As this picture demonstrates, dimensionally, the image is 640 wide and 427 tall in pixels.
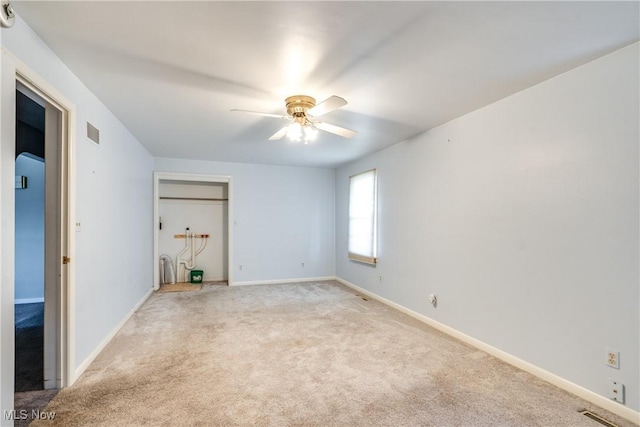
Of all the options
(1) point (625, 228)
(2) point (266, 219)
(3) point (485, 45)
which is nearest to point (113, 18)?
(3) point (485, 45)

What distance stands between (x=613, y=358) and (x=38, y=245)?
6871mm

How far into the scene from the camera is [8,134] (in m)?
1.69

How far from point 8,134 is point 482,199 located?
373 cm

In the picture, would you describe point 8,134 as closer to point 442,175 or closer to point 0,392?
point 0,392

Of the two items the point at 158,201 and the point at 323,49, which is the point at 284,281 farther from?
the point at 323,49

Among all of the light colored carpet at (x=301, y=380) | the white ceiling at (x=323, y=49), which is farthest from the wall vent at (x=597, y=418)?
the white ceiling at (x=323, y=49)

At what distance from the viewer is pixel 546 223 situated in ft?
8.64

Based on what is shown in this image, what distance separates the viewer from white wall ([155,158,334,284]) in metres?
6.32

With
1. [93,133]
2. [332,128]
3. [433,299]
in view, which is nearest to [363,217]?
[433,299]

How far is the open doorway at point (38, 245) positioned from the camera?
2381 millimetres

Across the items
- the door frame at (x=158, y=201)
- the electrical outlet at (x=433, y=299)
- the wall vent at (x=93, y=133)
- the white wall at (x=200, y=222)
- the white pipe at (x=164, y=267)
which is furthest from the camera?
the white wall at (x=200, y=222)

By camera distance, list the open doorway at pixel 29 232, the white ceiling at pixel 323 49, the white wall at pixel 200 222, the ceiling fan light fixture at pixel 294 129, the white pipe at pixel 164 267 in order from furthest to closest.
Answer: the white wall at pixel 200 222, the white pipe at pixel 164 267, the open doorway at pixel 29 232, the ceiling fan light fixture at pixel 294 129, the white ceiling at pixel 323 49

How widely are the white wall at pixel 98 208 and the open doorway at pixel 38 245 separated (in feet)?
0.42

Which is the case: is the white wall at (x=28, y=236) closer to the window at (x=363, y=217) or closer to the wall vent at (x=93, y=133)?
the wall vent at (x=93, y=133)
